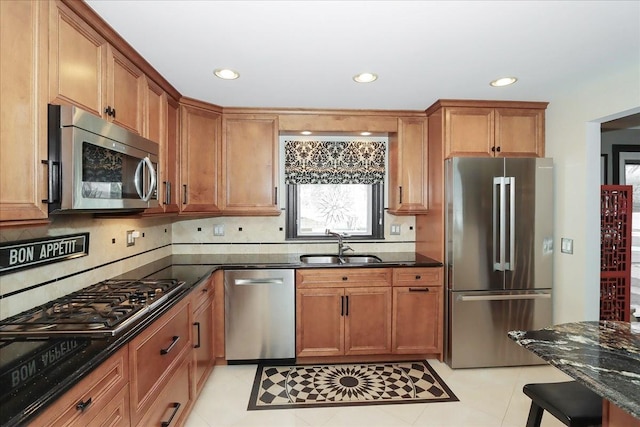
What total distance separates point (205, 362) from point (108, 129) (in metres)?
1.86

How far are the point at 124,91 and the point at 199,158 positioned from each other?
1.06 meters

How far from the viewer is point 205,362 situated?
8.61ft

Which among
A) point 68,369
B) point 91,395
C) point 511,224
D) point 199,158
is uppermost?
point 199,158

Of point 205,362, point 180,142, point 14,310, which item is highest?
point 180,142

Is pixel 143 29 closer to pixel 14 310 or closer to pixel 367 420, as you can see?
pixel 14 310

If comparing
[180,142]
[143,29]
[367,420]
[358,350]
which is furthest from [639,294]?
[143,29]

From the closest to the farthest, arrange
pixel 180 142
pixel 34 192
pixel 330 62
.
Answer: pixel 34 192, pixel 330 62, pixel 180 142

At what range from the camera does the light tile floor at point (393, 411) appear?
221 centimetres

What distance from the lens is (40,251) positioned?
1.69m

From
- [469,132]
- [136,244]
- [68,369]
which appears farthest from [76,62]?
[469,132]

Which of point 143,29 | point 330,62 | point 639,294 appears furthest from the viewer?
point 639,294

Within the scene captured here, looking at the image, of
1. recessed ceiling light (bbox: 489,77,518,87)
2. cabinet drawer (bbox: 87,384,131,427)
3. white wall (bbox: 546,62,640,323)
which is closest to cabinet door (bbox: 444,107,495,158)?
recessed ceiling light (bbox: 489,77,518,87)

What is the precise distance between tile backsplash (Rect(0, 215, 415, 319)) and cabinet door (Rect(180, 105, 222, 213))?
1.46 ft

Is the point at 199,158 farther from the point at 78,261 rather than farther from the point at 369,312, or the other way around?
the point at 369,312
